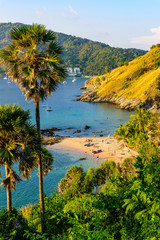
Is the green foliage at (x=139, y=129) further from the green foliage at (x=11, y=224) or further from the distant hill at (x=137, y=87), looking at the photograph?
the distant hill at (x=137, y=87)

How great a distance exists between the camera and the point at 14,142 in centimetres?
1338

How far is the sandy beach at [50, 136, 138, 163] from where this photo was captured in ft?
173

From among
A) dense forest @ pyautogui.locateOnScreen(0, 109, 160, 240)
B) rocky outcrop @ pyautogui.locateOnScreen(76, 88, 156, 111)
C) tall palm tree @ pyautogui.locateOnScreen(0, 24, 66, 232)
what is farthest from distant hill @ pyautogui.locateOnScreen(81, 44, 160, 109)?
dense forest @ pyautogui.locateOnScreen(0, 109, 160, 240)

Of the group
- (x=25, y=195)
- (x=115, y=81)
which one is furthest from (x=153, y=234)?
(x=115, y=81)

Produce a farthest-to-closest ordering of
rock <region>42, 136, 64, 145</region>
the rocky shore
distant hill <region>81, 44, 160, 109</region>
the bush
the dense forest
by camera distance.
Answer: the bush → distant hill <region>81, 44, 160, 109</region> → the rocky shore → rock <region>42, 136, 64, 145</region> → the dense forest

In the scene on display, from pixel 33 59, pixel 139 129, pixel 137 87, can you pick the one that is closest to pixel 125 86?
pixel 137 87

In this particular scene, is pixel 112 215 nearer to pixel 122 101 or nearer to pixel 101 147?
pixel 101 147

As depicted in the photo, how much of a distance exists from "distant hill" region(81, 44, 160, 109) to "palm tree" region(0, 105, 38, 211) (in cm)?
9038

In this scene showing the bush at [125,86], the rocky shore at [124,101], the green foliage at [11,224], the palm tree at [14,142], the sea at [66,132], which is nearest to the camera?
the green foliage at [11,224]

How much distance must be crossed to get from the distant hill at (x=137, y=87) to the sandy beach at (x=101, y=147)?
44.8 metres

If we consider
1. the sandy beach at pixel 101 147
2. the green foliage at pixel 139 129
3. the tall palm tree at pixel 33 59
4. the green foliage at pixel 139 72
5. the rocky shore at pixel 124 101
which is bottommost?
the sandy beach at pixel 101 147

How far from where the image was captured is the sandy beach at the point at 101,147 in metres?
52.7

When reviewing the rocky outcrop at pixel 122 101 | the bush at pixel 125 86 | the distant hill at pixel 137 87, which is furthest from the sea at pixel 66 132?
the bush at pixel 125 86

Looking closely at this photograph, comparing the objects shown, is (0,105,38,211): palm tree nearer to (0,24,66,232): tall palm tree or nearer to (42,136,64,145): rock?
(0,24,66,232): tall palm tree
